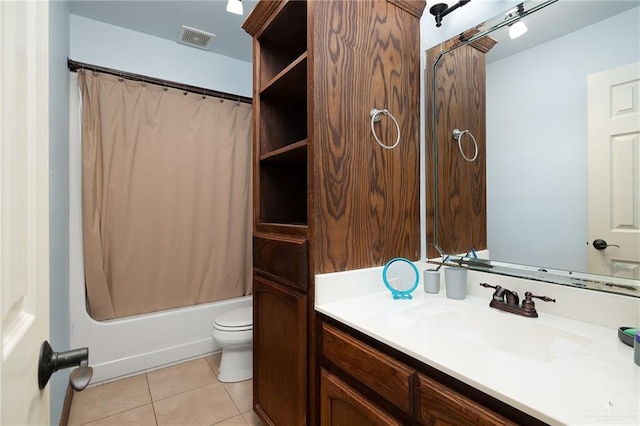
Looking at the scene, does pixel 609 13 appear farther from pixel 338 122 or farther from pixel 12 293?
pixel 12 293

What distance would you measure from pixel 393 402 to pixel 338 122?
0.96 m

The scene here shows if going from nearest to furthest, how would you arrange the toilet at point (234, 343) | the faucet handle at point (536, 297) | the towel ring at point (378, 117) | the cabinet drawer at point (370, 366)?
1. the cabinet drawer at point (370, 366)
2. the faucet handle at point (536, 297)
3. the towel ring at point (378, 117)
4. the toilet at point (234, 343)

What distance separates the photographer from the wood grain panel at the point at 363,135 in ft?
3.69

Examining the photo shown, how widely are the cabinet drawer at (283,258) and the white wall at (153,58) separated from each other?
182cm

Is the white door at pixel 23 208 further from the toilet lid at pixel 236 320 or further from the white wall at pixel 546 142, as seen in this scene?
the toilet lid at pixel 236 320

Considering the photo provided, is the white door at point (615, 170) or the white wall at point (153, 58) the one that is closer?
the white door at point (615, 170)

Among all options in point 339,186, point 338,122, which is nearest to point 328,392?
point 339,186

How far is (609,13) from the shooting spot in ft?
3.07

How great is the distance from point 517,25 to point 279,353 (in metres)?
1.67

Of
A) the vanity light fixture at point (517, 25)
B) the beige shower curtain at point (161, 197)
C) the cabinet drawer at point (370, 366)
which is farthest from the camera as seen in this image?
the beige shower curtain at point (161, 197)

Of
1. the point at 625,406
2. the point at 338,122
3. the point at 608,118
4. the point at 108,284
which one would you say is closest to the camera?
the point at 625,406

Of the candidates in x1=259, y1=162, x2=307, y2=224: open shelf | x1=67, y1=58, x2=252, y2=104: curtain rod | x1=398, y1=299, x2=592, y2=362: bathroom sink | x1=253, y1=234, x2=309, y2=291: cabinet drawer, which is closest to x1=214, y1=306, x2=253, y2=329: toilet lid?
x1=253, y1=234, x2=309, y2=291: cabinet drawer

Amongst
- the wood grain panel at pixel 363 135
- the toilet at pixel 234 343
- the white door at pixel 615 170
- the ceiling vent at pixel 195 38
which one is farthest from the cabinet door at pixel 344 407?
the ceiling vent at pixel 195 38

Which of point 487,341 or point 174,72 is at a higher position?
point 174,72
